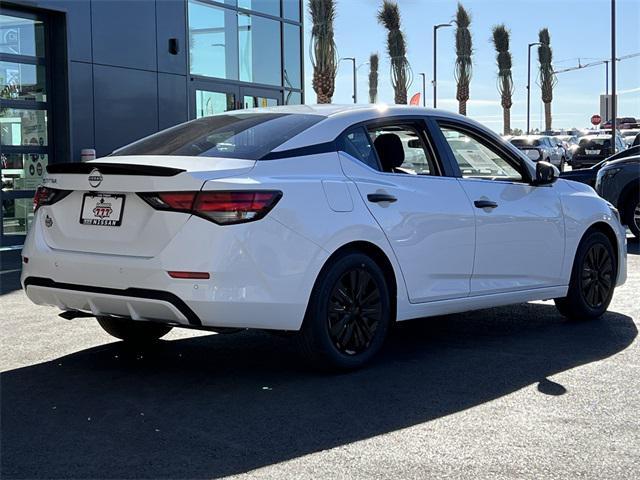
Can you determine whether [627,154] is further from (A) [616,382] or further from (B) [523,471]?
(B) [523,471]

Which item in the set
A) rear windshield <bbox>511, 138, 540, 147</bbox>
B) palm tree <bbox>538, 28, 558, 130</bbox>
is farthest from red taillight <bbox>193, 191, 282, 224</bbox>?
palm tree <bbox>538, 28, 558, 130</bbox>

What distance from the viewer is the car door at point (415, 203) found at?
5.64 metres

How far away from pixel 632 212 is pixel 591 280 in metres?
7.15

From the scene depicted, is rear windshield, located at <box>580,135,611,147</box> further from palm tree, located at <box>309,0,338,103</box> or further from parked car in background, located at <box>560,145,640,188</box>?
parked car in background, located at <box>560,145,640,188</box>

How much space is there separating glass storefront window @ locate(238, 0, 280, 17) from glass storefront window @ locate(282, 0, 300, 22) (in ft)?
0.77

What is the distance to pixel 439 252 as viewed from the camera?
5965 millimetres

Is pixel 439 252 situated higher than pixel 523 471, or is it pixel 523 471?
pixel 439 252

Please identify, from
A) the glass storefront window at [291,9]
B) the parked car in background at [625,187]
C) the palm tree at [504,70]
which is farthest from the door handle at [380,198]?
the palm tree at [504,70]

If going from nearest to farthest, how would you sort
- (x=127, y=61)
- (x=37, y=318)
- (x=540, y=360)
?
(x=540, y=360)
(x=37, y=318)
(x=127, y=61)

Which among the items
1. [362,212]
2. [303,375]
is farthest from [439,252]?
[303,375]

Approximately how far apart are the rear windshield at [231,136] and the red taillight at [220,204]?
36cm

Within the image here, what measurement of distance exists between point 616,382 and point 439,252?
4.26 feet

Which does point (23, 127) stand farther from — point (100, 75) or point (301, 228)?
point (301, 228)

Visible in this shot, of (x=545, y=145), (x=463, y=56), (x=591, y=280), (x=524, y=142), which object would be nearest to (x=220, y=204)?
(x=591, y=280)
